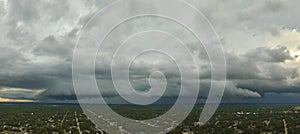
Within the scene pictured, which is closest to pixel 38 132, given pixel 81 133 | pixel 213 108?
pixel 81 133

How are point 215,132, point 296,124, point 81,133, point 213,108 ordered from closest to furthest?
point 213,108 → point 81,133 → point 215,132 → point 296,124

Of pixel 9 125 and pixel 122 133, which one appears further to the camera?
pixel 9 125

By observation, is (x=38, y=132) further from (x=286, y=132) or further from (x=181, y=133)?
(x=286, y=132)

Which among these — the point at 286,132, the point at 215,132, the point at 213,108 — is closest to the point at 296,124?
the point at 286,132

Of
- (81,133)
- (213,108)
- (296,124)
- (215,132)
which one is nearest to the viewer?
(213,108)

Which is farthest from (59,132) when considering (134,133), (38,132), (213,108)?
(213,108)

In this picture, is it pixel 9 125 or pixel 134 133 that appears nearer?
pixel 134 133

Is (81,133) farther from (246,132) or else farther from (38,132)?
(246,132)

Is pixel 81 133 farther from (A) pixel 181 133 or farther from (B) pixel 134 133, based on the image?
(A) pixel 181 133
